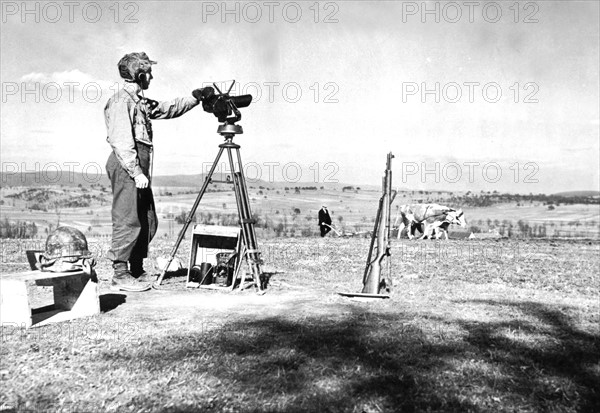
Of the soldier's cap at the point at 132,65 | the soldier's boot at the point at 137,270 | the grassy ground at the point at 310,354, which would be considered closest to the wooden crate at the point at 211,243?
the soldier's boot at the point at 137,270

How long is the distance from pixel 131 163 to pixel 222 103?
4.00ft

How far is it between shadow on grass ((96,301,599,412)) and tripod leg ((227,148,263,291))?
188 cm

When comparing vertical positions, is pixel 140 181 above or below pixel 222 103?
below

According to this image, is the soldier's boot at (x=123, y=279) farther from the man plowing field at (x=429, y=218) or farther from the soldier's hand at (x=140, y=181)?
the man plowing field at (x=429, y=218)

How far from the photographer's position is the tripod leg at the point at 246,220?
684 cm

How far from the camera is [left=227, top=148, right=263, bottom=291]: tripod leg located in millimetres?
6844

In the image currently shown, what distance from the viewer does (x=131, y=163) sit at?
6551 mm

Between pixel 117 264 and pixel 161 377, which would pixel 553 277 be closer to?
pixel 117 264

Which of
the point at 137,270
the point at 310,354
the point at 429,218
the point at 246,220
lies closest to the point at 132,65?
the point at 246,220

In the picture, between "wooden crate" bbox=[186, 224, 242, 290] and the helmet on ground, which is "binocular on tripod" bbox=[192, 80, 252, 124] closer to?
"wooden crate" bbox=[186, 224, 242, 290]

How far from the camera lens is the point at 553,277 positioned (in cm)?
898

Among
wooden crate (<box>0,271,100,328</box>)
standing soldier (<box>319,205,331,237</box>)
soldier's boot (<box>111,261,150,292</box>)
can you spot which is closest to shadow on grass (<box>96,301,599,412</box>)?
wooden crate (<box>0,271,100,328</box>)

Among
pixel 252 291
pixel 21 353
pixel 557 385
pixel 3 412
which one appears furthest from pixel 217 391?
pixel 252 291

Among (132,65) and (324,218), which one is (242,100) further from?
(324,218)
